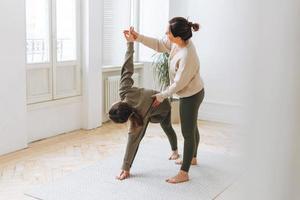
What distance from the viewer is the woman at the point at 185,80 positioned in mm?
2877

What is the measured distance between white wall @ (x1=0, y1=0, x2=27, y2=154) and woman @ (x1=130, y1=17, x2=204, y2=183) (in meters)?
Answer: 1.33

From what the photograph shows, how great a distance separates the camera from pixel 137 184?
2.99 m

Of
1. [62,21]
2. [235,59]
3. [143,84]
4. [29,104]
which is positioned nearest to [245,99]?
[235,59]

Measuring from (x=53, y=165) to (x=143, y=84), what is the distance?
8.61 feet

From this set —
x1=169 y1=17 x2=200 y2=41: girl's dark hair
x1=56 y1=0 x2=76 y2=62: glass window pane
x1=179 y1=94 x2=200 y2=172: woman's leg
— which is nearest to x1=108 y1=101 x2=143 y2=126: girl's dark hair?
x1=179 y1=94 x2=200 y2=172: woman's leg

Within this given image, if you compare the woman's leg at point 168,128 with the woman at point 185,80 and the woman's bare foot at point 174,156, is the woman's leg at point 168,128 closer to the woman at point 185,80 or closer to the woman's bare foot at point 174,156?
the woman's bare foot at point 174,156

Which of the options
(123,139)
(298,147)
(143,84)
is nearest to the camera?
(298,147)

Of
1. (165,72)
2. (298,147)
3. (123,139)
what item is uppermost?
(298,147)

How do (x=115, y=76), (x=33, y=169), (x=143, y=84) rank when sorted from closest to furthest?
(x=33, y=169), (x=115, y=76), (x=143, y=84)

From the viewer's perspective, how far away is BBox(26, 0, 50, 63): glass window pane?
400cm

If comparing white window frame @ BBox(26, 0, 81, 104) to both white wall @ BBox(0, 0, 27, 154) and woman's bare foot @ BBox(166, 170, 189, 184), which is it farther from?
woman's bare foot @ BBox(166, 170, 189, 184)

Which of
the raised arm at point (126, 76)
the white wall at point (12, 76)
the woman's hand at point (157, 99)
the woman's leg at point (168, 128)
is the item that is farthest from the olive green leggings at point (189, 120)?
the white wall at point (12, 76)

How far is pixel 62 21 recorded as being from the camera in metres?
4.40

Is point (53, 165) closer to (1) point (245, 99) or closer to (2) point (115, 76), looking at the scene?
(2) point (115, 76)
